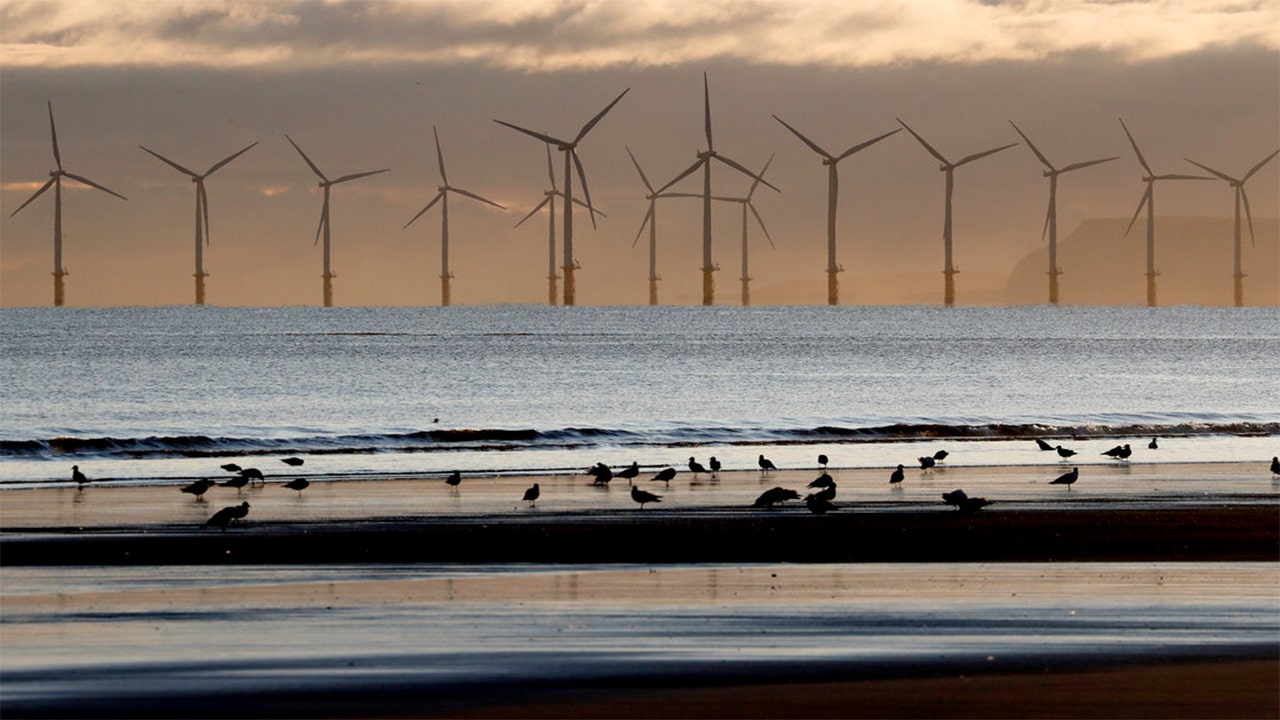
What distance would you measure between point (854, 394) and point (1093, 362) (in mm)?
63695

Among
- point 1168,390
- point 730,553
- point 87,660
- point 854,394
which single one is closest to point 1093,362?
point 1168,390

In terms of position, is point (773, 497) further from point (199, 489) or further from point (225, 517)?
point (199, 489)

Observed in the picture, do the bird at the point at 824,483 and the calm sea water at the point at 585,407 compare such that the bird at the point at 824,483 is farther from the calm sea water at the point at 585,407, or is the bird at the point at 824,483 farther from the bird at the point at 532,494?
the calm sea water at the point at 585,407

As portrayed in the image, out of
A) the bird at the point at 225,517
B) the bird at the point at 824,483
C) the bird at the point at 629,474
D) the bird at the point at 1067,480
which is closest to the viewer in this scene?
→ the bird at the point at 225,517

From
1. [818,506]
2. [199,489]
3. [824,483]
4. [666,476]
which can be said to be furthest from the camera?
[666,476]

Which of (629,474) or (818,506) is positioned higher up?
(629,474)

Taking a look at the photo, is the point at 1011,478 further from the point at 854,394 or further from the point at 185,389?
the point at 185,389

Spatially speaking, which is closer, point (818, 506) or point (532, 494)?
point (818, 506)

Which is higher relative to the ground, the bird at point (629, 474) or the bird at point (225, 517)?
the bird at point (629, 474)

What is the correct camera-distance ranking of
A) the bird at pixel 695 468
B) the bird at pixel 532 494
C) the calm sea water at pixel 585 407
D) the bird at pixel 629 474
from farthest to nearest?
the calm sea water at pixel 585 407 → the bird at pixel 695 468 → the bird at pixel 629 474 → the bird at pixel 532 494

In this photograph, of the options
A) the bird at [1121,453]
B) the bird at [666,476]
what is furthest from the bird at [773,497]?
the bird at [1121,453]

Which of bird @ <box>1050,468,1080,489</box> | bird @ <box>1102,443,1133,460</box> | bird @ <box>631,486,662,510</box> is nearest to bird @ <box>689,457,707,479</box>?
bird @ <box>1050,468,1080,489</box>

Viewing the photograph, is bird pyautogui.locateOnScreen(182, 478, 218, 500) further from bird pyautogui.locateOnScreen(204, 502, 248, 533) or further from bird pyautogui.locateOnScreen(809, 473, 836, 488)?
bird pyautogui.locateOnScreen(809, 473, 836, 488)

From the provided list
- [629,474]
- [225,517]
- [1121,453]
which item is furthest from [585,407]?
[225,517]
